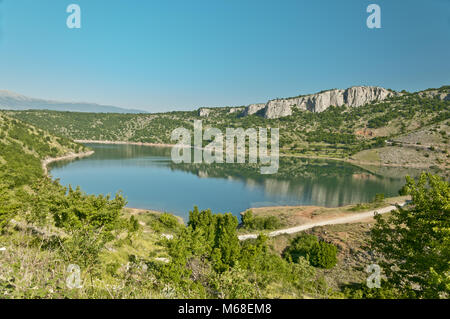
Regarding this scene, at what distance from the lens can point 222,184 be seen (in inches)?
2785

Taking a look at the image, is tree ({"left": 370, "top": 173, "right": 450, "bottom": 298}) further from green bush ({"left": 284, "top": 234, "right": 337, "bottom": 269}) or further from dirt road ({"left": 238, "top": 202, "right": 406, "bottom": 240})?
dirt road ({"left": 238, "top": 202, "right": 406, "bottom": 240})

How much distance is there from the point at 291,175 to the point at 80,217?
7291 cm

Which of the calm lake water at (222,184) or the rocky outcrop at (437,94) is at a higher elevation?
the rocky outcrop at (437,94)

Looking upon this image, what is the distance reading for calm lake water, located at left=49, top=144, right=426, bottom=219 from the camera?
53.7 meters

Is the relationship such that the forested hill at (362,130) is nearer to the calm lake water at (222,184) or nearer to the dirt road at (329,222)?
the calm lake water at (222,184)

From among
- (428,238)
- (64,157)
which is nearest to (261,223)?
→ (428,238)

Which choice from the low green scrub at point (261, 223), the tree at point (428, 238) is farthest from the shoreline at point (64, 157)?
the tree at point (428, 238)

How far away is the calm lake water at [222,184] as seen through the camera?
176ft

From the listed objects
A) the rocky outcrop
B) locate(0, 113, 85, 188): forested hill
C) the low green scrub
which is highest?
the rocky outcrop

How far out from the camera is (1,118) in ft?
294

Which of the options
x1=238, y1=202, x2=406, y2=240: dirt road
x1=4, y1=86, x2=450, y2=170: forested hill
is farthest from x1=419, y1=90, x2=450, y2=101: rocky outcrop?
x1=238, y1=202, x2=406, y2=240: dirt road

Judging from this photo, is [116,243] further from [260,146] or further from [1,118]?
[260,146]

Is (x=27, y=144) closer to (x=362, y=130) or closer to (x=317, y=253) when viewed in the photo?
(x=317, y=253)

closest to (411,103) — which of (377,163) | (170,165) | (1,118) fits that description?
(377,163)
